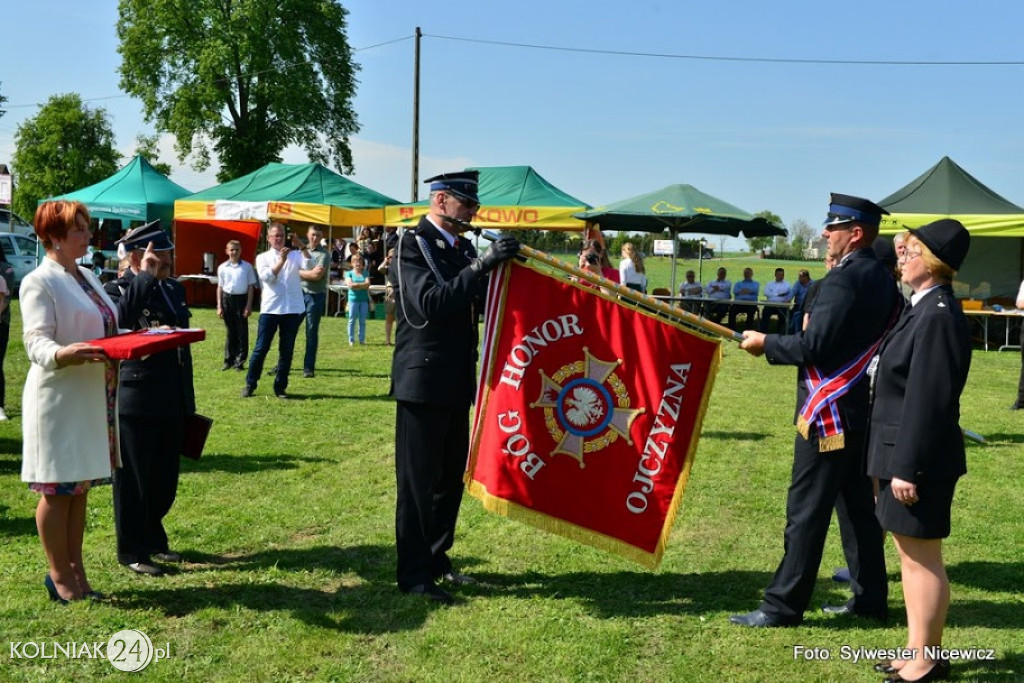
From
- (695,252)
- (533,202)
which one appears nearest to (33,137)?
(695,252)

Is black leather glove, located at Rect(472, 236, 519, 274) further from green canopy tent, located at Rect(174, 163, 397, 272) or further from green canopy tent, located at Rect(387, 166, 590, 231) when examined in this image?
green canopy tent, located at Rect(174, 163, 397, 272)

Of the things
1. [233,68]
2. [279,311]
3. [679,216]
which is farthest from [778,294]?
[233,68]

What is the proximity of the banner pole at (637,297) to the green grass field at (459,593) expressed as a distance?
4.72 feet

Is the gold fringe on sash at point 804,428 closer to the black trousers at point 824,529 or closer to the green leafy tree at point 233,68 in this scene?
the black trousers at point 824,529

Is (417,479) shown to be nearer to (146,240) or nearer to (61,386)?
(61,386)

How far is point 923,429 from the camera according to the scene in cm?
397

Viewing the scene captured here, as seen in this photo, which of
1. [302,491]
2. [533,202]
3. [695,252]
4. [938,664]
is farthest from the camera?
[695,252]

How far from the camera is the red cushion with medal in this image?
4.35m

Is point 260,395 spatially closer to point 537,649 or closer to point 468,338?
point 468,338

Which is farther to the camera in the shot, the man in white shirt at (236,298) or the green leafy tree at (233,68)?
the green leafy tree at (233,68)

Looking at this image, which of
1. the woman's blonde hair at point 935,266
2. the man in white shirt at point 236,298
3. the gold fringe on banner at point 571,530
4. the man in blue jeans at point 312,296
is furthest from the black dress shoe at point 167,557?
the man in white shirt at point 236,298

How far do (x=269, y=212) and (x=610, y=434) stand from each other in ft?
68.7

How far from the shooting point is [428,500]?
517 cm

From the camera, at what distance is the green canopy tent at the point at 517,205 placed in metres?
22.8
